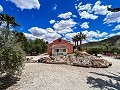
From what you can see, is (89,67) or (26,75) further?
(89,67)

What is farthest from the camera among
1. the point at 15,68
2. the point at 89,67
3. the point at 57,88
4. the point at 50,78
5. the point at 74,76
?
the point at 89,67

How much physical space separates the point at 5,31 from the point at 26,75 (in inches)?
198

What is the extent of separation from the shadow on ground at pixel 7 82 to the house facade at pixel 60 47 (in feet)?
108

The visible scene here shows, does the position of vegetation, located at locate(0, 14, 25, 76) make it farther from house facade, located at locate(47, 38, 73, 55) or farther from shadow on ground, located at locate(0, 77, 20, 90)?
house facade, located at locate(47, 38, 73, 55)

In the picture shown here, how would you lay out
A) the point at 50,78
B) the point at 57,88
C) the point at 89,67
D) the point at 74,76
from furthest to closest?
the point at 89,67 → the point at 74,76 → the point at 50,78 → the point at 57,88

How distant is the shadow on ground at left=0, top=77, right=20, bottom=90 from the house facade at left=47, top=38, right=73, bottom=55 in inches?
1293

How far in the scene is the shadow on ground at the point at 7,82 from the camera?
1390 cm

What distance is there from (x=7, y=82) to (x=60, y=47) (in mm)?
34984

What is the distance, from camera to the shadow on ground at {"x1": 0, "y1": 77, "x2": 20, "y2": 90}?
13.9 meters

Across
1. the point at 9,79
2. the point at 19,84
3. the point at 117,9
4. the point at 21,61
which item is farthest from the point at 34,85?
the point at 117,9

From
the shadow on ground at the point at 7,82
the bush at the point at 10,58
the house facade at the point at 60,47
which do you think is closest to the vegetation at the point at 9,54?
the bush at the point at 10,58

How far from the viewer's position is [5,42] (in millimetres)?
13711

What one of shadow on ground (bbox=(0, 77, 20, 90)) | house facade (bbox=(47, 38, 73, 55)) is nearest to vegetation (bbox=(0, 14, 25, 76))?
shadow on ground (bbox=(0, 77, 20, 90))

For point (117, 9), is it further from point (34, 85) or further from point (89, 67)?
point (34, 85)
